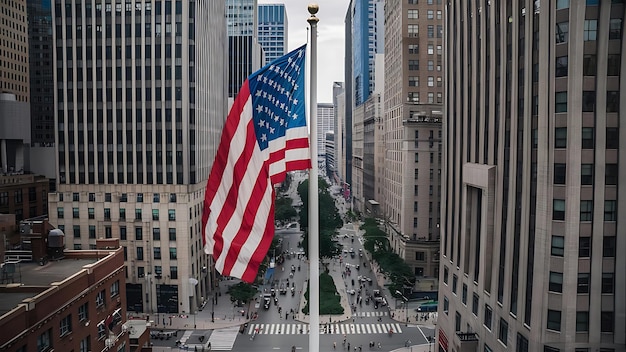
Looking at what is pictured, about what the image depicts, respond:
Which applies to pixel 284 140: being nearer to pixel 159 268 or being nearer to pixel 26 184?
pixel 159 268

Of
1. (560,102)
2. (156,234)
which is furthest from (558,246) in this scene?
(156,234)

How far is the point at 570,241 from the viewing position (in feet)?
103

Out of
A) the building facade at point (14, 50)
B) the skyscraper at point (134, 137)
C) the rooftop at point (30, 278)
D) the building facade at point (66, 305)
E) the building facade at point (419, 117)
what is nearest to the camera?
the building facade at point (66, 305)

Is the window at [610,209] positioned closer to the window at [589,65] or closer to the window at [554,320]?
the window at [554,320]

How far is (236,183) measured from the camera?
16000 mm

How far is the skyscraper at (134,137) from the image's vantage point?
73438 millimetres

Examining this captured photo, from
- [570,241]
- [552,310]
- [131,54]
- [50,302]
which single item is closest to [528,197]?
[570,241]

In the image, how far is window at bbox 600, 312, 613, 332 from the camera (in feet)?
105

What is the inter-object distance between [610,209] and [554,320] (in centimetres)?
761

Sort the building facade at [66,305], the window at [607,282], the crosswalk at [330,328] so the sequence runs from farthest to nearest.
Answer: the crosswalk at [330,328]
the window at [607,282]
the building facade at [66,305]

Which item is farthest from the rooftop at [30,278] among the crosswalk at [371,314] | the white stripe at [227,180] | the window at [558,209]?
the crosswalk at [371,314]

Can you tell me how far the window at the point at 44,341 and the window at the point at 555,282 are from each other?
29723 mm

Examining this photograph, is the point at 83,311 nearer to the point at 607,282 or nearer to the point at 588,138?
the point at 607,282

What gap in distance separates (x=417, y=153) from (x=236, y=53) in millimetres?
103693
